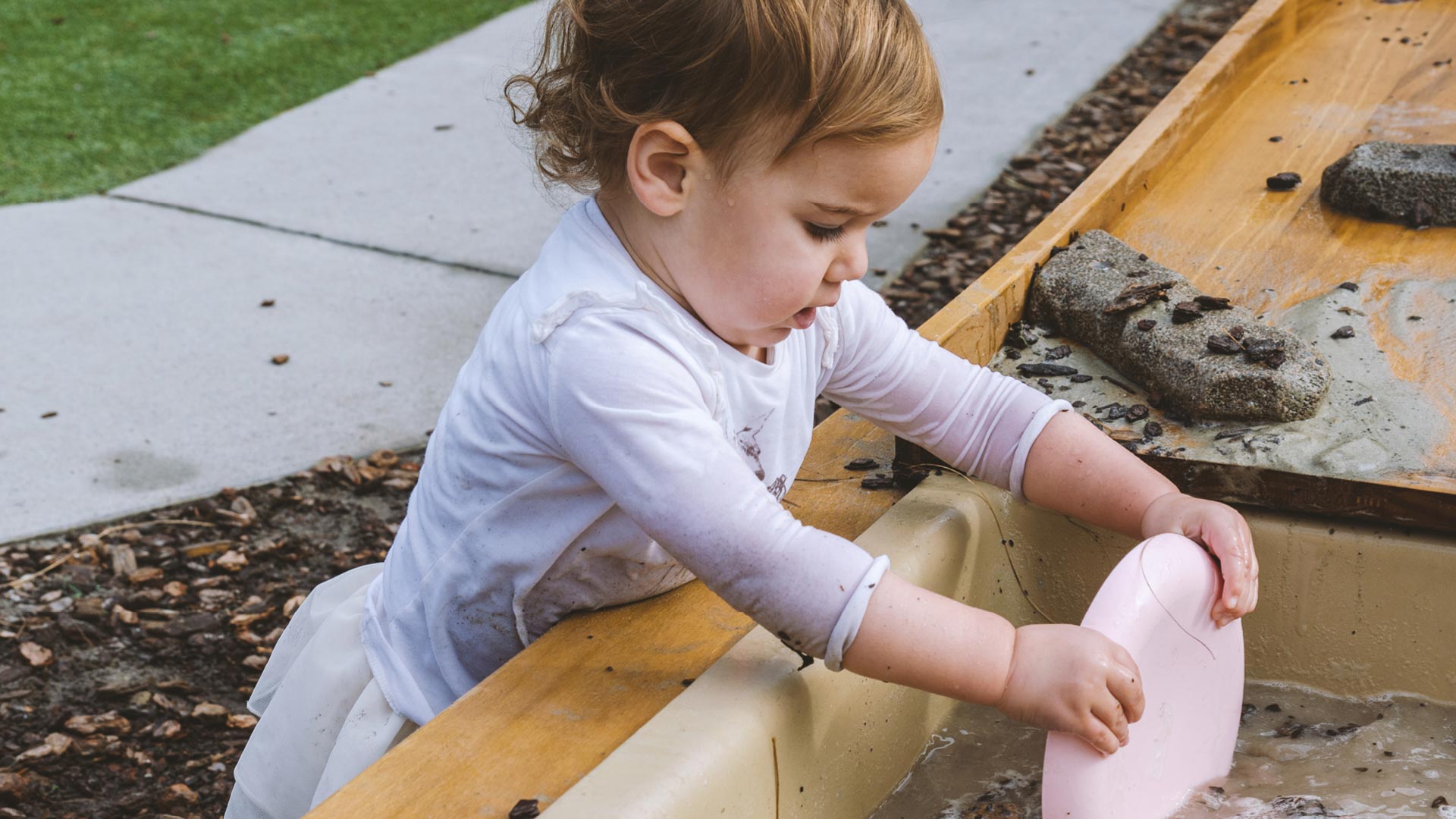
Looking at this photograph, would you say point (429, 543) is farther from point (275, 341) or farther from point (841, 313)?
point (275, 341)

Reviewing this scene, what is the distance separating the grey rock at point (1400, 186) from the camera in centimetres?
217

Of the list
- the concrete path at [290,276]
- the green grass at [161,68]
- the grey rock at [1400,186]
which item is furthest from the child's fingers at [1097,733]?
the green grass at [161,68]

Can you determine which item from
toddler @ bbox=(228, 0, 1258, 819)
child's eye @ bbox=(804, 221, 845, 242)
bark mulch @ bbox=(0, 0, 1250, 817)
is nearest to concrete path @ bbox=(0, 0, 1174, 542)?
bark mulch @ bbox=(0, 0, 1250, 817)

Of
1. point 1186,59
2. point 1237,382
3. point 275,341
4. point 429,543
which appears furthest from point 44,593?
point 1186,59

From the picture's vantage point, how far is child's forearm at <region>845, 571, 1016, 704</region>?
1203 millimetres

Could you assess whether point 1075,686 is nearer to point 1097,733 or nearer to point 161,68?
point 1097,733

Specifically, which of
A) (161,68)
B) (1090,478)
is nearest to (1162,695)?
(1090,478)

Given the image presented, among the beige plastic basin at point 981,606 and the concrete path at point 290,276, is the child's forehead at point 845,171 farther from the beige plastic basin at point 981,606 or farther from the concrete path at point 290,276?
the concrete path at point 290,276

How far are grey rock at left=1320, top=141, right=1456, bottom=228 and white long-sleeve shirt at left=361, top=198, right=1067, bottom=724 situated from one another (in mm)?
982

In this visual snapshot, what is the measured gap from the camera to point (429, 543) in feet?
4.66

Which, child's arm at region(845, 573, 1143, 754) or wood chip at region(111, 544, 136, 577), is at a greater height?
child's arm at region(845, 573, 1143, 754)

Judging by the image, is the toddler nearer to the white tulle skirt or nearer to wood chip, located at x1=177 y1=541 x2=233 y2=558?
the white tulle skirt

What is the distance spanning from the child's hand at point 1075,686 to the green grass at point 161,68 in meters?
3.41

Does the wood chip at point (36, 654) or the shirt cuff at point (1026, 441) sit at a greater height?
the shirt cuff at point (1026, 441)
